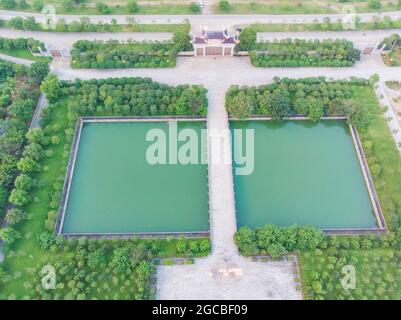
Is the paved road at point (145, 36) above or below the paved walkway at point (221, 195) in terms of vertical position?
above

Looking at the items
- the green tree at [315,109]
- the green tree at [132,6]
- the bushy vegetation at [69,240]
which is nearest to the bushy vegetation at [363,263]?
the green tree at [315,109]

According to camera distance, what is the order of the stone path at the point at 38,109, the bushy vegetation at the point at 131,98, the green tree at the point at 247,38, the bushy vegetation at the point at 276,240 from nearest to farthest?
the bushy vegetation at the point at 276,240, the bushy vegetation at the point at 131,98, the stone path at the point at 38,109, the green tree at the point at 247,38

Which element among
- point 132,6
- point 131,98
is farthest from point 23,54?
point 131,98

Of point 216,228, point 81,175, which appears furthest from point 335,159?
point 81,175

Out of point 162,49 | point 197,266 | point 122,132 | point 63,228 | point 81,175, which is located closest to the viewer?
point 197,266

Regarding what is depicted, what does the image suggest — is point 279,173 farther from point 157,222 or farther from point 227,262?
point 157,222

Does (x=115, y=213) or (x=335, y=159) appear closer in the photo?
(x=115, y=213)

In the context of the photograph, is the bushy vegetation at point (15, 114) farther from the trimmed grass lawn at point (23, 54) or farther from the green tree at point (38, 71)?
the trimmed grass lawn at point (23, 54)
